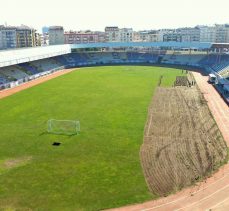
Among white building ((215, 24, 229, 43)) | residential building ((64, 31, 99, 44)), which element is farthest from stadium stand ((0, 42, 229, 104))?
white building ((215, 24, 229, 43))

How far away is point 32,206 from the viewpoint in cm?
2270

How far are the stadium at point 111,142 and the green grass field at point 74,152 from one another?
0.30 ft

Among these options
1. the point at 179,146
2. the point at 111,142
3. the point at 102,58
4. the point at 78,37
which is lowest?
the point at 111,142

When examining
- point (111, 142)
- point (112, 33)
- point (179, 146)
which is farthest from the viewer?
point (112, 33)

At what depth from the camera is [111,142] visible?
3484cm

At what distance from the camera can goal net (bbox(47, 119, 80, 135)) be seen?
38353 mm

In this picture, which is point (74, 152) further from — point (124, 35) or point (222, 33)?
point (222, 33)

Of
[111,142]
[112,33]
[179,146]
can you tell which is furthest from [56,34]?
[179,146]

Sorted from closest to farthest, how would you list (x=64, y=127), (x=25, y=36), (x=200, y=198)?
(x=200, y=198), (x=64, y=127), (x=25, y=36)

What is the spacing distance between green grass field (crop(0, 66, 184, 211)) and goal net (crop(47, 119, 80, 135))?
1.01 meters

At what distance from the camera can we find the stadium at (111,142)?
952 inches

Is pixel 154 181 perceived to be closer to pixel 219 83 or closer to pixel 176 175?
pixel 176 175

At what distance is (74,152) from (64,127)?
8520 millimetres

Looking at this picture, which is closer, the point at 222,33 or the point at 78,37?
the point at 222,33
